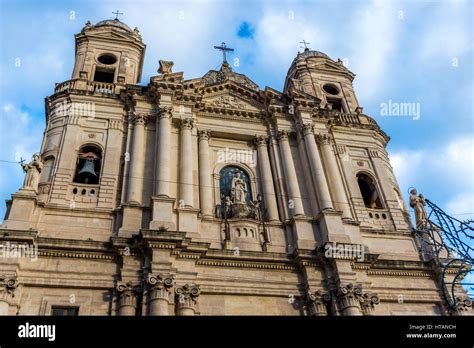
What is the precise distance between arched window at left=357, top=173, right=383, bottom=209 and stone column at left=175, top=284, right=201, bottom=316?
9696mm

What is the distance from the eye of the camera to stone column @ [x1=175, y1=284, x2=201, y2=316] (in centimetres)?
1378

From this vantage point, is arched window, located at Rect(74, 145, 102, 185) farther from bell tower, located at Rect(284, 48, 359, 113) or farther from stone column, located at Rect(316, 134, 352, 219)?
bell tower, located at Rect(284, 48, 359, 113)

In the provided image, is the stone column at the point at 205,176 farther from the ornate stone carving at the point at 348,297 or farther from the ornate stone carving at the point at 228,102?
the ornate stone carving at the point at 348,297

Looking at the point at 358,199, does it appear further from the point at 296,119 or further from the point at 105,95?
the point at 105,95

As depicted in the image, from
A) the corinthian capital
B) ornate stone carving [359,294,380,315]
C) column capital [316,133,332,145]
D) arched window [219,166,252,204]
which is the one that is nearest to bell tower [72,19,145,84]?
the corinthian capital

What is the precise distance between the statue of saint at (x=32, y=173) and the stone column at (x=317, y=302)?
9.77 meters

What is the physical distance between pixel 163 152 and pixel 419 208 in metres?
10.5

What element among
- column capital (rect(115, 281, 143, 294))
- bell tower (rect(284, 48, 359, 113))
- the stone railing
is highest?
bell tower (rect(284, 48, 359, 113))
